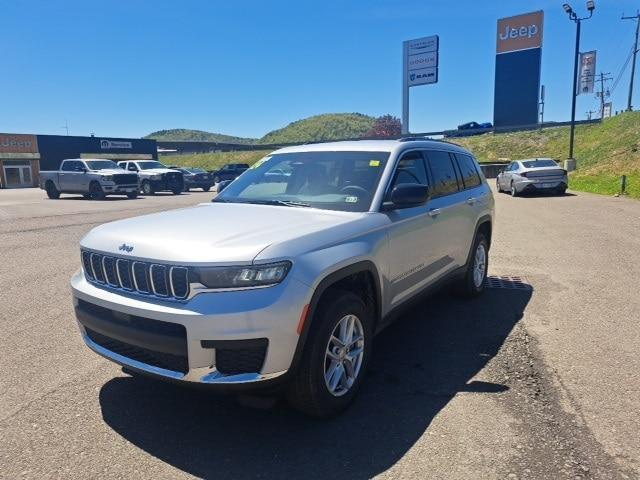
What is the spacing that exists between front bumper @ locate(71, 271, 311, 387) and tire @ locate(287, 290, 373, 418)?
21 cm

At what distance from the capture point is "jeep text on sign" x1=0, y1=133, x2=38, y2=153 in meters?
41.8

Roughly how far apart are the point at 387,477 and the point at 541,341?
8.45ft

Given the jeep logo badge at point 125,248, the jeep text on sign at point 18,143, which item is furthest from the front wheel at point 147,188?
the jeep logo badge at point 125,248

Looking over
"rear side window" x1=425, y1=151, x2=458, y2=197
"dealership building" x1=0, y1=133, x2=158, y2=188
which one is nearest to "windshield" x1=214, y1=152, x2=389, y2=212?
"rear side window" x1=425, y1=151, x2=458, y2=197

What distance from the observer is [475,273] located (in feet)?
19.1

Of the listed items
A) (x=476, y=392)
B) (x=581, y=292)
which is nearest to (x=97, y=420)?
A: (x=476, y=392)

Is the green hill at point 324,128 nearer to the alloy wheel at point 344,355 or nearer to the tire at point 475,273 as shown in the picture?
the tire at point 475,273

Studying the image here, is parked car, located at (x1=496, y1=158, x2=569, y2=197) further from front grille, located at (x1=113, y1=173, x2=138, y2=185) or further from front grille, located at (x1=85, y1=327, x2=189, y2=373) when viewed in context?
front grille, located at (x1=85, y1=327, x2=189, y2=373)

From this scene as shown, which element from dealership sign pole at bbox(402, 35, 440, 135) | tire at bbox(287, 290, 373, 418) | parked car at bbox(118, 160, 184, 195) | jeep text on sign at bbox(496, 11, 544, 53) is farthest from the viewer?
jeep text on sign at bbox(496, 11, 544, 53)

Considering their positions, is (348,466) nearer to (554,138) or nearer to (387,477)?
(387,477)

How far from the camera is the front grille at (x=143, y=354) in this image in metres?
2.69

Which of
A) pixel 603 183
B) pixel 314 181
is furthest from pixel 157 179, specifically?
pixel 314 181

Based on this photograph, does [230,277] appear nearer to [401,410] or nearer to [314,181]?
[401,410]

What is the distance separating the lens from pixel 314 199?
154 inches
